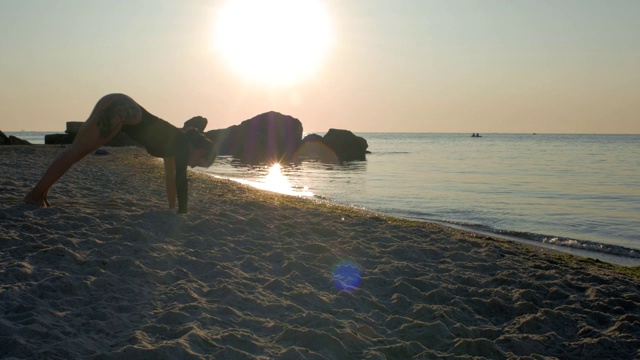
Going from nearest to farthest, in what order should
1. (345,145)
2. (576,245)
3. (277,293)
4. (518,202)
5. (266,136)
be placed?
(277,293) → (576,245) → (518,202) → (345,145) → (266,136)

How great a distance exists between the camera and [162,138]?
7.66 metres

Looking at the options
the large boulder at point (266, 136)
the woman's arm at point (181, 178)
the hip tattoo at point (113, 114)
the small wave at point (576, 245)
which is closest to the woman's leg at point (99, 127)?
the hip tattoo at point (113, 114)

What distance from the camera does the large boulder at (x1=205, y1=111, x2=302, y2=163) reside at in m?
52.9

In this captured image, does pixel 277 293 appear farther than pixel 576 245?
No

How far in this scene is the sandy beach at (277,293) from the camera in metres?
3.89

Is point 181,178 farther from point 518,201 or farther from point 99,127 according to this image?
point 518,201

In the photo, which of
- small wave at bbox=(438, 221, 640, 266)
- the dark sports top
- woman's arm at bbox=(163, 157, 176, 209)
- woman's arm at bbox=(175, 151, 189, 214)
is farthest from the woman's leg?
small wave at bbox=(438, 221, 640, 266)

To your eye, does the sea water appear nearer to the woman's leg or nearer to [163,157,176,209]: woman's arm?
[163,157,176,209]: woman's arm

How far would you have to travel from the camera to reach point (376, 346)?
4184mm

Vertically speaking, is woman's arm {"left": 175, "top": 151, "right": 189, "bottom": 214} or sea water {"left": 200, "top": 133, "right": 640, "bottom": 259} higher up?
woman's arm {"left": 175, "top": 151, "right": 189, "bottom": 214}

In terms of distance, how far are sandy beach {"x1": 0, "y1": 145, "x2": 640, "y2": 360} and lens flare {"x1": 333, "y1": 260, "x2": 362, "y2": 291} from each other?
29mm

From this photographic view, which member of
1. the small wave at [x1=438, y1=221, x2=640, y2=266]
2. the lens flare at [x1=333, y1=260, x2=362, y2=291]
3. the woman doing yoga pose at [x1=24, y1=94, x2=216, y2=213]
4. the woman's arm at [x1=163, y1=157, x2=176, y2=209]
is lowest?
the small wave at [x1=438, y1=221, x2=640, y2=266]

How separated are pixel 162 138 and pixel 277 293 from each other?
11.7 feet

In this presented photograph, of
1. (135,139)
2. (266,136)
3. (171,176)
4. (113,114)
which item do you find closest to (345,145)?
(266,136)
